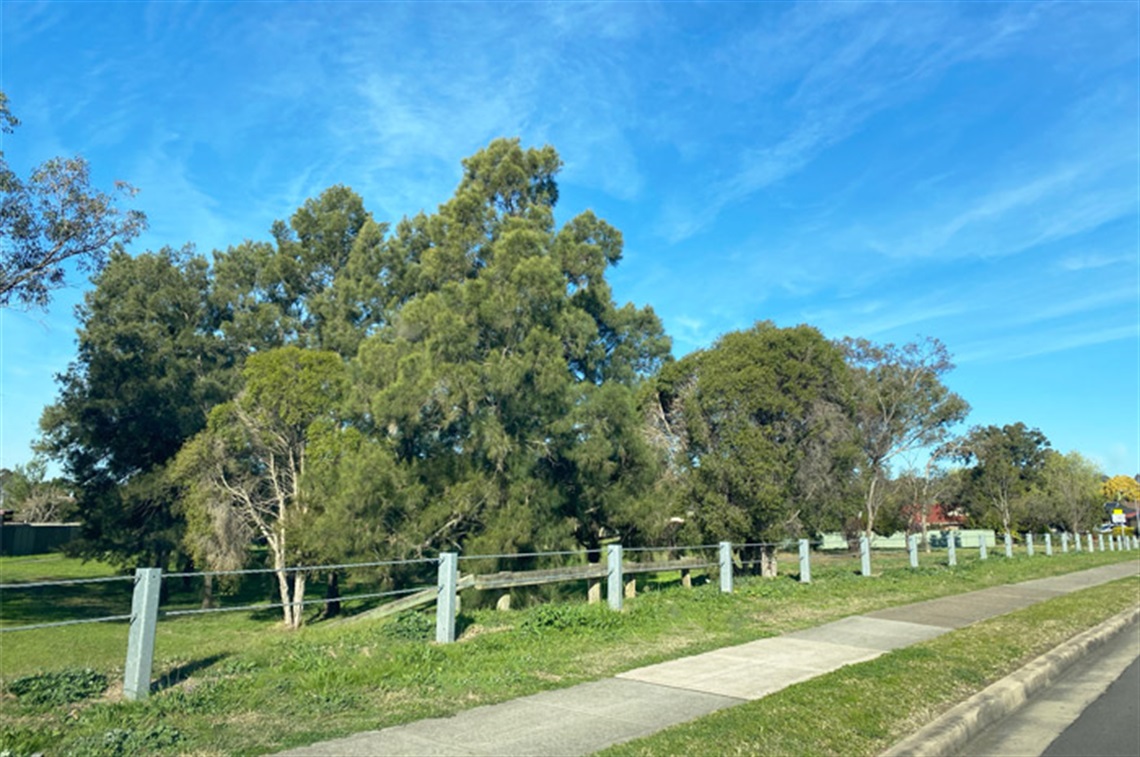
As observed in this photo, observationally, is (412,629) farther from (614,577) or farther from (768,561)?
(768,561)

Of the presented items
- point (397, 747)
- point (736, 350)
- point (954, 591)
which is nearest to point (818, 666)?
point (397, 747)

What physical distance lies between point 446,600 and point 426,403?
896cm

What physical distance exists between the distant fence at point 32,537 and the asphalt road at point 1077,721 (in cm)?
5637

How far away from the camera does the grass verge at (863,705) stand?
5031 millimetres

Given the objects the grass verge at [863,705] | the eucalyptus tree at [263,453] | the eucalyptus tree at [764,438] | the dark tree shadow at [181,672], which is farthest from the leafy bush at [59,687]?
the eucalyptus tree at [764,438]

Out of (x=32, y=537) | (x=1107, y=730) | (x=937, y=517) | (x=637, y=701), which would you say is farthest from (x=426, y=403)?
(x=937, y=517)

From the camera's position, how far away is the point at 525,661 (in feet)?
26.3

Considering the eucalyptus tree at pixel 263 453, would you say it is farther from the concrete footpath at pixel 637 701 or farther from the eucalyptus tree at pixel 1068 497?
the eucalyptus tree at pixel 1068 497

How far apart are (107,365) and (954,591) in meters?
27.9

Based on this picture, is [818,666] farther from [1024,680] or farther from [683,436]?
[683,436]

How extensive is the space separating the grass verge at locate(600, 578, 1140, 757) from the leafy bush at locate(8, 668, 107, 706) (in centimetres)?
473

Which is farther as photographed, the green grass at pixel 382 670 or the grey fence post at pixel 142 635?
the grey fence post at pixel 142 635

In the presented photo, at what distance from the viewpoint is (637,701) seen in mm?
6430

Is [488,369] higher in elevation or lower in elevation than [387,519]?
higher
